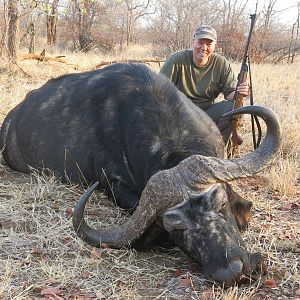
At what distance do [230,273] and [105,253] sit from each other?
3.13 ft

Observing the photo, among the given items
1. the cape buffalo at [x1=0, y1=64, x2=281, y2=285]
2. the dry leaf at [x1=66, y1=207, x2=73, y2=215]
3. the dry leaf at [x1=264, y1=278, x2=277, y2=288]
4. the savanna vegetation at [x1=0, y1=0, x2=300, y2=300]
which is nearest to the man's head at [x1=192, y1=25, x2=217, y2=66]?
the savanna vegetation at [x1=0, y1=0, x2=300, y2=300]

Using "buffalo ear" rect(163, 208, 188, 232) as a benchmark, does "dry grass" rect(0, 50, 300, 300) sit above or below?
below

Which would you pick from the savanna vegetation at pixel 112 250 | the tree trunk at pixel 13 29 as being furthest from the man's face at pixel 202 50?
the tree trunk at pixel 13 29

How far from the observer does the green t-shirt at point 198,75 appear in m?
6.12

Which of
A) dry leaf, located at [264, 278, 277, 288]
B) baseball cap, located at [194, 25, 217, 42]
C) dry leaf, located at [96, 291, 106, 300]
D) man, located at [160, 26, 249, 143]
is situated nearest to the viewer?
dry leaf, located at [96, 291, 106, 300]

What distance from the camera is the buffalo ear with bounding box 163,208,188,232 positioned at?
299 centimetres

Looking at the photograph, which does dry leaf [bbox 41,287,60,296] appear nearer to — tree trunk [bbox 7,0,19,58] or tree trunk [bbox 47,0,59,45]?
tree trunk [bbox 7,0,19,58]

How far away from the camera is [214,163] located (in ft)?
9.87

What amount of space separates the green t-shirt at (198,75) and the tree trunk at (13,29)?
5.52 meters

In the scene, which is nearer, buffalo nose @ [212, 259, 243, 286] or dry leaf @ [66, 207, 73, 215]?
buffalo nose @ [212, 259, 243, 286]

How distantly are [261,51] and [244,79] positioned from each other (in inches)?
535

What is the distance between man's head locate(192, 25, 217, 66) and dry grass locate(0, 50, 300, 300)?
1.72 metres

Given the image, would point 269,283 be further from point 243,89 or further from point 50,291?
point 243,89

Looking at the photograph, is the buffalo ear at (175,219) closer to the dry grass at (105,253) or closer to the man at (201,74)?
the dry grass at (105,253)
